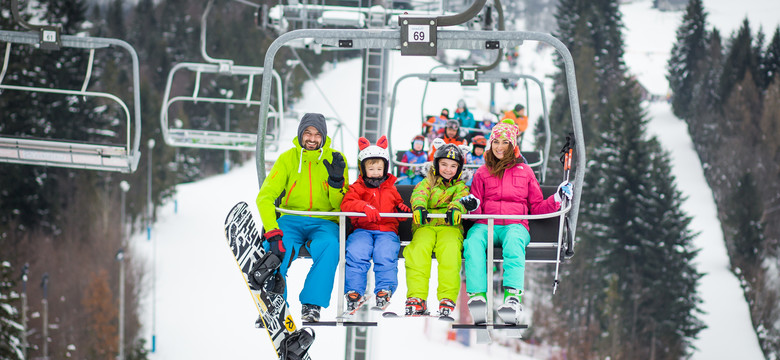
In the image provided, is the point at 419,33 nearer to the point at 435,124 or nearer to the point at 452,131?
the point at 452,131

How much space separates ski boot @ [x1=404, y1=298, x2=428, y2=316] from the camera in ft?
14.7

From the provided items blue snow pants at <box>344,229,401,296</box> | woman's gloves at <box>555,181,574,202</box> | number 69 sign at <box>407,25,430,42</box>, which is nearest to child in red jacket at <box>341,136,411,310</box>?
blue snow pants at <box>344,229,401,296</box>

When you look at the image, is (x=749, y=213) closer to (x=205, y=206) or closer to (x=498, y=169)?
(x=205, y=206)

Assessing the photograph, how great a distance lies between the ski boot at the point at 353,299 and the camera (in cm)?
454

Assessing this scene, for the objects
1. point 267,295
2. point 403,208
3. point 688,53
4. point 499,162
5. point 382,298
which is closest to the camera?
point 382,298

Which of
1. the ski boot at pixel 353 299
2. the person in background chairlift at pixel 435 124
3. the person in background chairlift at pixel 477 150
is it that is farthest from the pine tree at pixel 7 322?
the ski boot at pixel 353 299

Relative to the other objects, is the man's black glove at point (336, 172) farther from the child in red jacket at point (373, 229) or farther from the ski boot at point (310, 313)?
the ski boot at point (310, 313)

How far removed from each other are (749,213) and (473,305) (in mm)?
37033

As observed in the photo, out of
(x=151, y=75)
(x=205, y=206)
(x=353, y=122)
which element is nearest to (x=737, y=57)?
(x=353, y=122)

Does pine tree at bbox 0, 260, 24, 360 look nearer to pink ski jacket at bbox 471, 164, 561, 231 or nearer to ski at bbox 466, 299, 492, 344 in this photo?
pink ski jacket at bbox 471, 164, 561, 231

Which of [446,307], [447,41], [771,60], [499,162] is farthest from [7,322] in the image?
[771,60]

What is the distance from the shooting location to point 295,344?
15.3ft

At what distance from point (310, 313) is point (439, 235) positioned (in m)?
0.86

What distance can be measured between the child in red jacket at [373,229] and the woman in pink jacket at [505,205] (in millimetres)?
449
